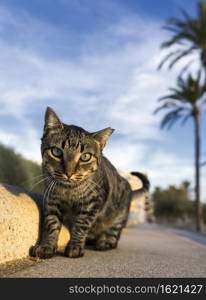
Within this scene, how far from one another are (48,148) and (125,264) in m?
1.32

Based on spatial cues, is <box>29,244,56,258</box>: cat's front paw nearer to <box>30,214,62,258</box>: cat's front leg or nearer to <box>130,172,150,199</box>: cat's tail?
<box>30,214,62,258</box>: cat's front leg

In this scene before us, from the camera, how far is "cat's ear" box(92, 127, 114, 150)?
370 centimetres

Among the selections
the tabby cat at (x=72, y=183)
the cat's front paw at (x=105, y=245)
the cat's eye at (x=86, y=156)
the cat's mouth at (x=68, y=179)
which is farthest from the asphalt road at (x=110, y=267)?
the cat's eye at (x=86, y=156)

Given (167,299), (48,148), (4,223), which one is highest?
(48,148)

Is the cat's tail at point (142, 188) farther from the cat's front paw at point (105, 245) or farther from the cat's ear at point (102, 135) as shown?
the cat's ear at point (102, 135)

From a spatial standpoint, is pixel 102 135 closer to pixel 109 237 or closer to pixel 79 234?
pixel 79 234

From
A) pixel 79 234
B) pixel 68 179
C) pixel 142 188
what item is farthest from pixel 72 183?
pixel 142 188

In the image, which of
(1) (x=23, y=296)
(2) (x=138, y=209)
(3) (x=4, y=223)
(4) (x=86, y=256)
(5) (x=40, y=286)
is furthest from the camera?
(2) (x=138, y=209)

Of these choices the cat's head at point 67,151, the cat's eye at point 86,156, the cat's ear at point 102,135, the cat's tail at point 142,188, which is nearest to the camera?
the cat's head at point 67,151

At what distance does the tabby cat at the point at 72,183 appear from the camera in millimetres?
3352

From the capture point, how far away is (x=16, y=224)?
3.28 metres

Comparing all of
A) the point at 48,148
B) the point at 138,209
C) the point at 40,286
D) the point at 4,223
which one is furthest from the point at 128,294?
the point at 138,209

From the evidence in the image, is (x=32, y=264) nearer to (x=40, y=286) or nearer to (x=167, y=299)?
(x=40, y=286)

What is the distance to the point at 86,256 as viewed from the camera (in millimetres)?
3729
